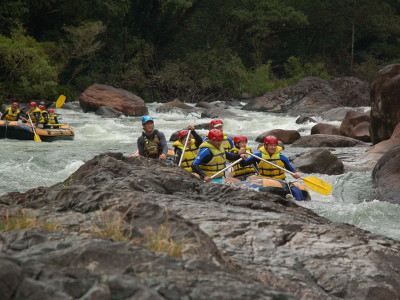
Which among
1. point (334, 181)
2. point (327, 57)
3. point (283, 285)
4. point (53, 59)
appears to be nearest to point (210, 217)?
point (283, 285)

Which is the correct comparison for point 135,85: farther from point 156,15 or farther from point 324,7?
point 324,7

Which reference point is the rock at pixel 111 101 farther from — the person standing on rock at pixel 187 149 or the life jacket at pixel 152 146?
the life jacket at pixel 152 146

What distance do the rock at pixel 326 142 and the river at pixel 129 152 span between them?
41 cm

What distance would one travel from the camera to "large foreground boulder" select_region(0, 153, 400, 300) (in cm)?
216

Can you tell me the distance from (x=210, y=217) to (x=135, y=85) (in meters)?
24.7

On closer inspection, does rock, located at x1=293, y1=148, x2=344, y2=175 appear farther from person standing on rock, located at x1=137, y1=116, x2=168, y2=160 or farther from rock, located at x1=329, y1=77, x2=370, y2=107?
rock, located at x1=329, y1=77, x2=370, y2=107

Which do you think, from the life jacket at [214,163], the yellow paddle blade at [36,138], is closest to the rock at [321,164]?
the life jacket at [214,163]

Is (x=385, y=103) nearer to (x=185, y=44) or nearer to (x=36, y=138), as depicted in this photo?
(x=36, y=138)

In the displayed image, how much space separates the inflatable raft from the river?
6.1 inches

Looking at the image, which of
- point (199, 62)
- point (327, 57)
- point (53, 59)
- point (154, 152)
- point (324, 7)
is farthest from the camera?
point (327, 57)

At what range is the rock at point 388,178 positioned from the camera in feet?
26.5

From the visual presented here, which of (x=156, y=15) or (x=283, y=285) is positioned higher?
(x=156, y=15)

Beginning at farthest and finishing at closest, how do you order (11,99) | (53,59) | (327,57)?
(327,57)
(53,59)
(11,99)

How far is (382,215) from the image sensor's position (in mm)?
7367
